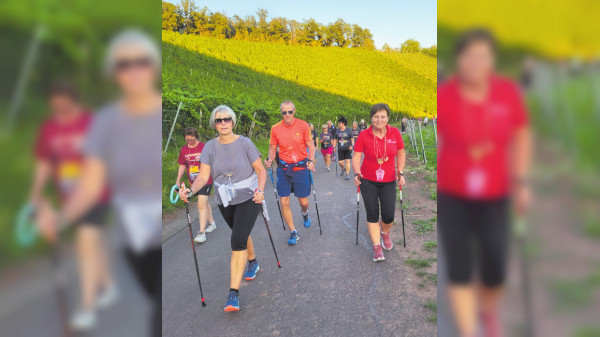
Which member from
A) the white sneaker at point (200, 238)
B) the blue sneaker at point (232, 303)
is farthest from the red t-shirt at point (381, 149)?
the white sneaker at point (200, 238)

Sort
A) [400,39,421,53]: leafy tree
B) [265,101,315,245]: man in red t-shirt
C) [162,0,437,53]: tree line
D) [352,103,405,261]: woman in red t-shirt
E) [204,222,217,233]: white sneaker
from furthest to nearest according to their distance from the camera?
1. [162,0,437,53]: tree line
2. [204,222,217,233]: white sneaker
3. [265,101,315,245]: man in red t-shirt
4. [352,103,405,261]: woman in red t-shirt
5. [400,39,421,53]: leafy tree

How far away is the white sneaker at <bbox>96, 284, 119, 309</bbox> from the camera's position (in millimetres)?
715

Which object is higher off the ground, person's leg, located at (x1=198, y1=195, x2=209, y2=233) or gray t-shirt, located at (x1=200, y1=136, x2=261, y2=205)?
gray t-shirt, located at (x1=200, y1=136, x2=261, y2=205)

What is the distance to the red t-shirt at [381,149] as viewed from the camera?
4.27m

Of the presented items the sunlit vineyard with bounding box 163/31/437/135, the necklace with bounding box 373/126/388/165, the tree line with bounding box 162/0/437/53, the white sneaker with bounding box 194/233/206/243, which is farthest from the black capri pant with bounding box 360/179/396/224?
the tree line with bounding box 162/0/437/53

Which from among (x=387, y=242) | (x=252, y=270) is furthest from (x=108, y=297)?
(x=387, y=242)

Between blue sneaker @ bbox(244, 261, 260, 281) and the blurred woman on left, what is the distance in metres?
3.69

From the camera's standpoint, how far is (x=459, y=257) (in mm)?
636

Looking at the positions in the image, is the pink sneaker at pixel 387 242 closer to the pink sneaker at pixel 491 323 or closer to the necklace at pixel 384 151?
the necklace at pixel 384 151

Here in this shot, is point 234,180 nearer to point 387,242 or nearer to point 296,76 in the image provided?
point 387,242

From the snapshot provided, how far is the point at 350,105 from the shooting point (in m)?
48.2

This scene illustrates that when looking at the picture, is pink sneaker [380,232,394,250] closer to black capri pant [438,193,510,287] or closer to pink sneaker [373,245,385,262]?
pink sneaker [373,245,385,262]

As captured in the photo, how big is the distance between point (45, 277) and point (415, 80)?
6470 centimetres

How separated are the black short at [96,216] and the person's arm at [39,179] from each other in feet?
0.28
